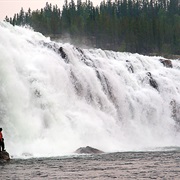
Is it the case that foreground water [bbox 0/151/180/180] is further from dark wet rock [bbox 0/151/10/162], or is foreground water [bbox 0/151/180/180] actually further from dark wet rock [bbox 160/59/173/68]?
dark wet rock [bbox 160/59/173/68]

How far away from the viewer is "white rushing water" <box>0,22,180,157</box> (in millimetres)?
31500

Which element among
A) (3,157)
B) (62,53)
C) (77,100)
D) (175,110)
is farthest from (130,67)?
(3,157)

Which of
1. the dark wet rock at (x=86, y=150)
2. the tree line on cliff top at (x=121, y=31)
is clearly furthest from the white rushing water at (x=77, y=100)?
the tree line on cliff top at (x=121, y=31)

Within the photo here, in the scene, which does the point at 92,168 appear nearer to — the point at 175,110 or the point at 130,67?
the point at 175,110

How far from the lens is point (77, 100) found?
3828 centimetres

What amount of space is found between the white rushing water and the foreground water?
417cm

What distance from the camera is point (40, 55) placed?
37844 millimetres

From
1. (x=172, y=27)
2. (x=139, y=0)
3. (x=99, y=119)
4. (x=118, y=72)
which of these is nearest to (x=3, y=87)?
(x=99, y=119)

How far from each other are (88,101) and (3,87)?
9.87 meters

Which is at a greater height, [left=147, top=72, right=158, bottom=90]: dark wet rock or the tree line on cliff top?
the tree line on cliff top

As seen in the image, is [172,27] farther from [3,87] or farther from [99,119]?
[3,87]

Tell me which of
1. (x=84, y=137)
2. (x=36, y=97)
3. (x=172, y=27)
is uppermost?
(x=172, y=27)

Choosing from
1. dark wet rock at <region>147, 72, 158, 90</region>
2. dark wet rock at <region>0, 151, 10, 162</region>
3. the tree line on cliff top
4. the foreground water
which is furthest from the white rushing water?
the tree line on cliff top

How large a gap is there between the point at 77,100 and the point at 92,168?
1623 cm
